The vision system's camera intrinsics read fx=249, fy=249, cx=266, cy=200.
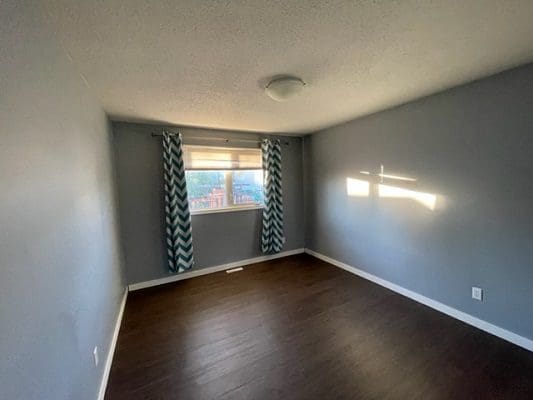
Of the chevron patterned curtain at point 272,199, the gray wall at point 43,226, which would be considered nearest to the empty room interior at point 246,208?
the gray wall at point 43,226

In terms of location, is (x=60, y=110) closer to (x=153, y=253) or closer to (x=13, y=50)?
(x=13, y=50)

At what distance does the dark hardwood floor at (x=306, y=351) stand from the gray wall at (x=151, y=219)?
50 centimetres

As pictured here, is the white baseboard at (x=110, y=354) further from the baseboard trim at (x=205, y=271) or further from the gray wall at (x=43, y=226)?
the baseboard trim at (x=205, y=271)

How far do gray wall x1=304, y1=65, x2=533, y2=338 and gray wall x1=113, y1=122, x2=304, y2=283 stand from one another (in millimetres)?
1823

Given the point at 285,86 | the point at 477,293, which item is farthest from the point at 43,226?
the point at 477,293

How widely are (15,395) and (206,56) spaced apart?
1.70 m

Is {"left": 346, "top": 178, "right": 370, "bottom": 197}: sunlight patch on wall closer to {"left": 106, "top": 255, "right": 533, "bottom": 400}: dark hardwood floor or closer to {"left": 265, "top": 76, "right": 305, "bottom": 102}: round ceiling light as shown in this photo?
{"left": 106, "top": 255, "right": 533, "bottom": 400}: dark hardwood floor

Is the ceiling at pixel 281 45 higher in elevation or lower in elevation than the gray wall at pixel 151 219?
higher

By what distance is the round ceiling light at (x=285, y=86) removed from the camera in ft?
6.13

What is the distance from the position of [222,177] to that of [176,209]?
835 mm

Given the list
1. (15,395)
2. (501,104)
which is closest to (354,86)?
(501,104)

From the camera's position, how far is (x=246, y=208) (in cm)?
391

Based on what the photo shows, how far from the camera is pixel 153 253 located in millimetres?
3309

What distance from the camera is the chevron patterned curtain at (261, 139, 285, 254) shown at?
3932 millimetres
